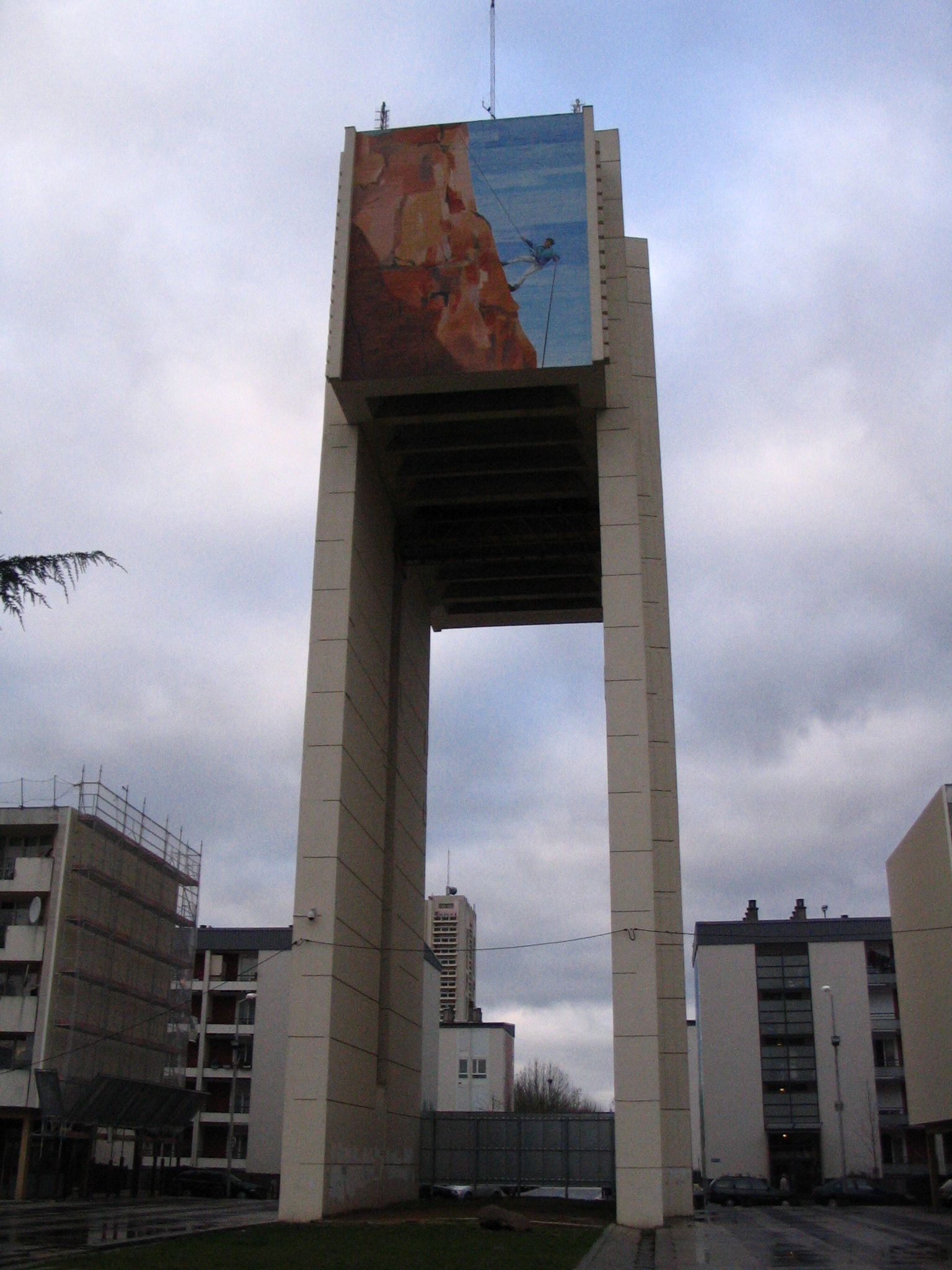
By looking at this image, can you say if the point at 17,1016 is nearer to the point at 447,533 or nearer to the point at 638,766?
the point at 447,533

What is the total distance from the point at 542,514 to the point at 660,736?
7.77m

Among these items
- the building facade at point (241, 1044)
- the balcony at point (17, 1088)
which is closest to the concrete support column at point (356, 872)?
the balcony at point (17, 1088)

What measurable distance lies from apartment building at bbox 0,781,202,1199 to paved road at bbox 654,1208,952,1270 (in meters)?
19.2

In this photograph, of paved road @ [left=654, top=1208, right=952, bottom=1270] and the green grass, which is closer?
the green grass

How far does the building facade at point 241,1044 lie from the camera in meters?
64.9

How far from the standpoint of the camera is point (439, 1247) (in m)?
19.3

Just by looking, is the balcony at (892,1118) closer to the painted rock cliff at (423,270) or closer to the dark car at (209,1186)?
the dark car at (209,1186)

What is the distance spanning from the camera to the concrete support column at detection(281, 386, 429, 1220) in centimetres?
2680

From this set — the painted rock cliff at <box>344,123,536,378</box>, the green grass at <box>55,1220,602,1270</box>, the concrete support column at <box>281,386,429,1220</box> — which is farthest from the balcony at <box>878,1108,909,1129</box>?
the painted rock cliff at <box>344,123,536,378</box>

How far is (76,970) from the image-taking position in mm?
39125

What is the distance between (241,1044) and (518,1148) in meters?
28.5

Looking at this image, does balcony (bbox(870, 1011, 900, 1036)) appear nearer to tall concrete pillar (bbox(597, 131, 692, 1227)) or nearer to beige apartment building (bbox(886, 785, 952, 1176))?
beige apartment building (bbox(886, 785, 952, 1176))

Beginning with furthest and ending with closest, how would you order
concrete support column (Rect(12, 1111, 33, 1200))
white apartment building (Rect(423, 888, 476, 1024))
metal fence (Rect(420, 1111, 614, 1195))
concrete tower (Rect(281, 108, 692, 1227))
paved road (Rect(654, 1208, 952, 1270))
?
1. white apartment building (Rect(423, 888, 476, 1024))
2. metal fence (Rect(420, 1111, 614, 1195))
3. concrete support column (Rect(12, 1111, 33, 1200))
4. concrete tower (Rect(281, 108, 692, 1227))
5. paved road (Rect(654, 1208, 952, 1270))

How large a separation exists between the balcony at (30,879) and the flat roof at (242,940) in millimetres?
31224
